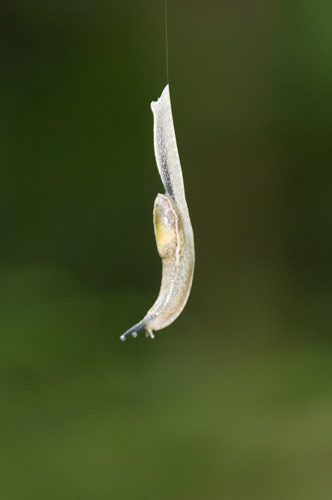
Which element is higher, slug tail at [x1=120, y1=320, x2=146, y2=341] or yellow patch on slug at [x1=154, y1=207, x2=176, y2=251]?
yellow patch on slug at [x1=154, y1=207, x2=176, y2=251]

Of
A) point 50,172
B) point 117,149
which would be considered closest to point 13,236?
point 50,172

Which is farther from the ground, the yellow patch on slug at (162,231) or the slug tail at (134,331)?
the yellow patch on slug at (162,231)

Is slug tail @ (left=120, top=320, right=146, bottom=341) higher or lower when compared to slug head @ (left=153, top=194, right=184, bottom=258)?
lower

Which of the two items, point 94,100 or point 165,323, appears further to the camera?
point 94,100

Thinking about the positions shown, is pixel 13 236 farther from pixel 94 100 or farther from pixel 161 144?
pixel 161 144

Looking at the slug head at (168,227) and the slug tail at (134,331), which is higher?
the slug head at (168,227)

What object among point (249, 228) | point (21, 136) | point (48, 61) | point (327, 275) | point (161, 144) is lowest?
point (161, 144)

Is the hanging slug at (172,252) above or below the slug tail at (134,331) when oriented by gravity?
above

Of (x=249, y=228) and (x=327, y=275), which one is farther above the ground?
(x=249, y=228)
